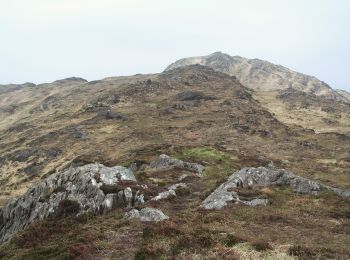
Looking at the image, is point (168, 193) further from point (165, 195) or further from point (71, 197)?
point (71, 197)

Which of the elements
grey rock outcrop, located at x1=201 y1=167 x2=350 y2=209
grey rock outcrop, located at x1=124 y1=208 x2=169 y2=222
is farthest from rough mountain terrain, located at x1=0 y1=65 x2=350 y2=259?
grey rock outcrop, located at x1=201 y1=167 x2=350 y2=209

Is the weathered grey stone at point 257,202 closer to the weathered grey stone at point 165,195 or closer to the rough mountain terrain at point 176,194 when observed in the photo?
the rough mountain terrain at point 176,194

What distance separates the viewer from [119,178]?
38312 mm

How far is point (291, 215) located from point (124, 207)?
12080 mm

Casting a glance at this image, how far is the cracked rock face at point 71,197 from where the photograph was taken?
32.7 m

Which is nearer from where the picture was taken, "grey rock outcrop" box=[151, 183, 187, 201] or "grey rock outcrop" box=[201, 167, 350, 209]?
"grey rock outcrop" box=[201, 167, 350, 209]

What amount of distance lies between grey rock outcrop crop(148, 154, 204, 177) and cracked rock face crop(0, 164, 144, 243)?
10795mm

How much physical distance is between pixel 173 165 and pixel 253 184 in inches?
534

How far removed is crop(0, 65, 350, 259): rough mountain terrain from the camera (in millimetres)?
21406

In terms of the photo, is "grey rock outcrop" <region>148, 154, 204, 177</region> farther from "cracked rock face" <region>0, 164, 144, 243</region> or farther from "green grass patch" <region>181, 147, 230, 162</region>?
"cracked rock face" <region>0, 164, 144, 243</region>

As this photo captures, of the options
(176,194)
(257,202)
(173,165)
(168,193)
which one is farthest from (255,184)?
(173,165)

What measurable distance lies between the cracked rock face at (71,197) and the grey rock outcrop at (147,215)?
3.84 m

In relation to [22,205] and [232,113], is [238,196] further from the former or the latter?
[232,113]

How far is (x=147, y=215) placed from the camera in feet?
91.6
